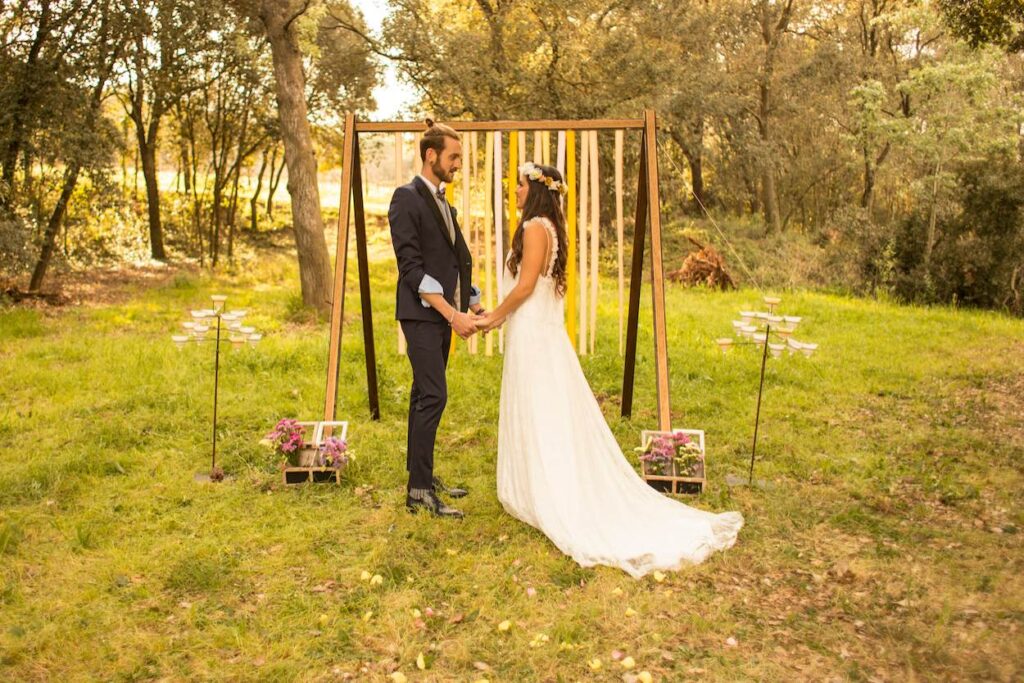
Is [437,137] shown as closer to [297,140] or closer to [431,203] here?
[431,203]

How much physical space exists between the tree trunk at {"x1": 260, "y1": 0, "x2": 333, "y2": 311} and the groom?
22.5 feet

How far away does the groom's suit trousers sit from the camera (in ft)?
17.4

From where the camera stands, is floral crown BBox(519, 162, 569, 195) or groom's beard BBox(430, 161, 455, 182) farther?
groom's beard BBox(430, 161, 455, 182)

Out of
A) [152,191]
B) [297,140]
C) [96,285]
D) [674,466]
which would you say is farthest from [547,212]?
[152,191]

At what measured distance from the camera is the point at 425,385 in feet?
17.4

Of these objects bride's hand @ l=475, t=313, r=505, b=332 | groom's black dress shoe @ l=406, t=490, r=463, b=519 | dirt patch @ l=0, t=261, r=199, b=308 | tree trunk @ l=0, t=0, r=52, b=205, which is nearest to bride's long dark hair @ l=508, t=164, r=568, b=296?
bride's hand @ l=475, t=313, r=505, b=332

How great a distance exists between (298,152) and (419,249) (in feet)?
24.5

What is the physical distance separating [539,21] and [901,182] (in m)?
10.7

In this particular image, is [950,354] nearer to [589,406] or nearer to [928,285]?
[928,285]

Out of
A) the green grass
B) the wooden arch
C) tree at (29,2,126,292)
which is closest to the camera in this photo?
the green grass

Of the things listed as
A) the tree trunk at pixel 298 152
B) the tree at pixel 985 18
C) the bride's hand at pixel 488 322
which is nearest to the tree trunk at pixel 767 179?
the tree at pixel 985 18

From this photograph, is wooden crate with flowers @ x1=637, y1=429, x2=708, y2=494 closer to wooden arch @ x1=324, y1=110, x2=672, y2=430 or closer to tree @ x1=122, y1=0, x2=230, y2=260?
wooden arch @ x1=324, y1=110, x2=672, y2=430

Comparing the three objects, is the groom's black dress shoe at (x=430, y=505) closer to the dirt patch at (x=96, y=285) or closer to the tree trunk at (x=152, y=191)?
the dirt patch at (x=96, y=285)

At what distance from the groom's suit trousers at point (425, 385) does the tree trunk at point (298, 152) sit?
6897mm
